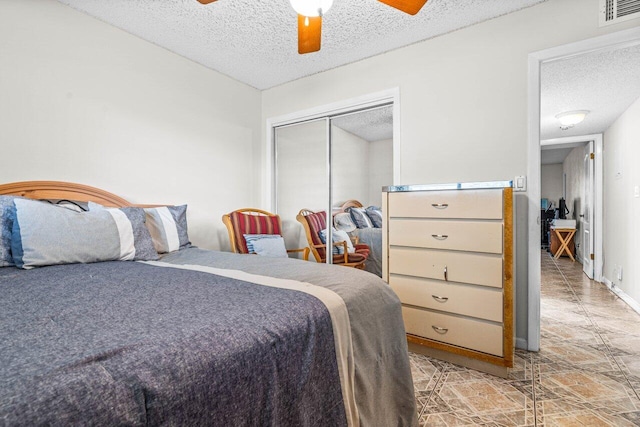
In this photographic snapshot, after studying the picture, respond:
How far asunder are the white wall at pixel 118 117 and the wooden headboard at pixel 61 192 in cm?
7

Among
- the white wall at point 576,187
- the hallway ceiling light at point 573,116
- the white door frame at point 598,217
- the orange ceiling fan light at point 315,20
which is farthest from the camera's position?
the white wall at point 576,187

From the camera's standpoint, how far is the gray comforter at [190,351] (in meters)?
0.51

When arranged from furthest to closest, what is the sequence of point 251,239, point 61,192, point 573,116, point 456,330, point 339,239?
point 573,116
point 339,239
point 251,239
point 61,192
point 456,330

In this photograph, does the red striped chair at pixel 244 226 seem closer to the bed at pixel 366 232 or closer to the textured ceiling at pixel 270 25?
the bed at pixel 366 232

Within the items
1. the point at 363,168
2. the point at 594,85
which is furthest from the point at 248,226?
the point at 594,85

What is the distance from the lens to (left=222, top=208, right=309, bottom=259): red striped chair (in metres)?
2.88

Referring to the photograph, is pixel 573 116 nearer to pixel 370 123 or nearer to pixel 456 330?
pixel 370 123

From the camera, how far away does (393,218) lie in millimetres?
2281

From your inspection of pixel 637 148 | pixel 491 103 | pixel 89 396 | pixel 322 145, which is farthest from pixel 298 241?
pixel 637 148

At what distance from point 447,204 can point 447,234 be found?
190mm

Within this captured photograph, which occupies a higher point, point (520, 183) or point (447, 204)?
point (520, 183)

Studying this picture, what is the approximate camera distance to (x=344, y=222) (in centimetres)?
320

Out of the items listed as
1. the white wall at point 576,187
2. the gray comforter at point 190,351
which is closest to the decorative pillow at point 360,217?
the gray comforter at point 190,351

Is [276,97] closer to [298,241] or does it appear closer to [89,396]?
[298,241]
